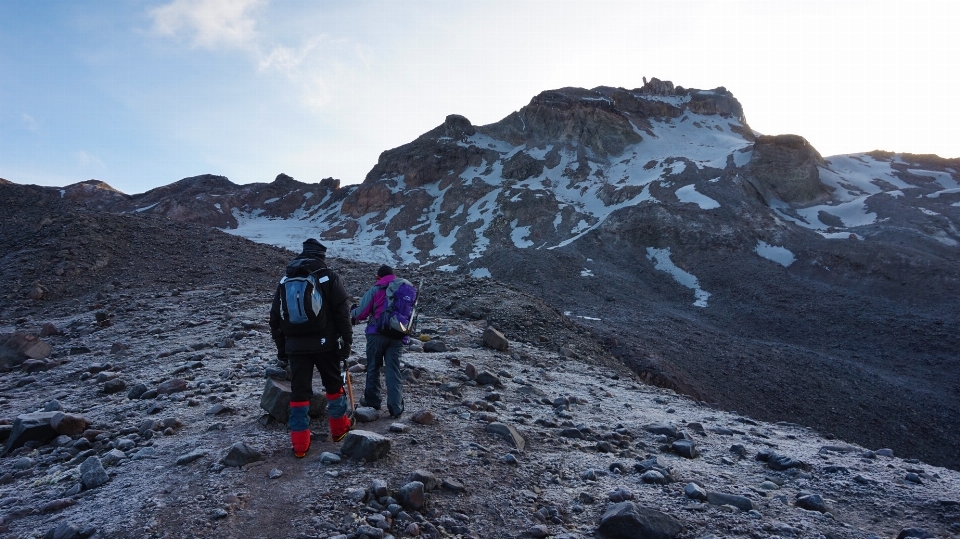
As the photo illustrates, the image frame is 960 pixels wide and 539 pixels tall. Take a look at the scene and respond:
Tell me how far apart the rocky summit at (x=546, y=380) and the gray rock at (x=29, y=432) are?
23mm

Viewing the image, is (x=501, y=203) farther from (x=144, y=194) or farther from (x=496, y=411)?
(x=144, y=194)

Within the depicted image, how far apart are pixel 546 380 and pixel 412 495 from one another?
19.2 feet

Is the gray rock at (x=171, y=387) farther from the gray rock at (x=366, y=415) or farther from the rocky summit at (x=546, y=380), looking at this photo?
the gray rock at (x=366, y=415)

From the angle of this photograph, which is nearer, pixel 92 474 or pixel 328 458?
pixel 92 474

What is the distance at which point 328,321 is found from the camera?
5.29 m

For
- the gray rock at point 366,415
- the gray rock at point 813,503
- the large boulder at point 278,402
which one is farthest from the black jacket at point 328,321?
the gray rock at point 813,503

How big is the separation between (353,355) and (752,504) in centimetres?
656

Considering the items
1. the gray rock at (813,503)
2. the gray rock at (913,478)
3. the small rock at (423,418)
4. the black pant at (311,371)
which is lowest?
the gray rock at (913,478)

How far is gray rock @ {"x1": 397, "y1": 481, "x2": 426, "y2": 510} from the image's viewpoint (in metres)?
4.04

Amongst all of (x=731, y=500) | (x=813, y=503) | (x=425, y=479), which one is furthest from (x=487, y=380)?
(x=813, y=503)

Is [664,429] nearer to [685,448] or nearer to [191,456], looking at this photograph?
[685,448]

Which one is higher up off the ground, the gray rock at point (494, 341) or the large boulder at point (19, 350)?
the large boulder at point (19, 350)

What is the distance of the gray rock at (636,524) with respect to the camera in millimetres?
3914

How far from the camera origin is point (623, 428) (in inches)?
273
